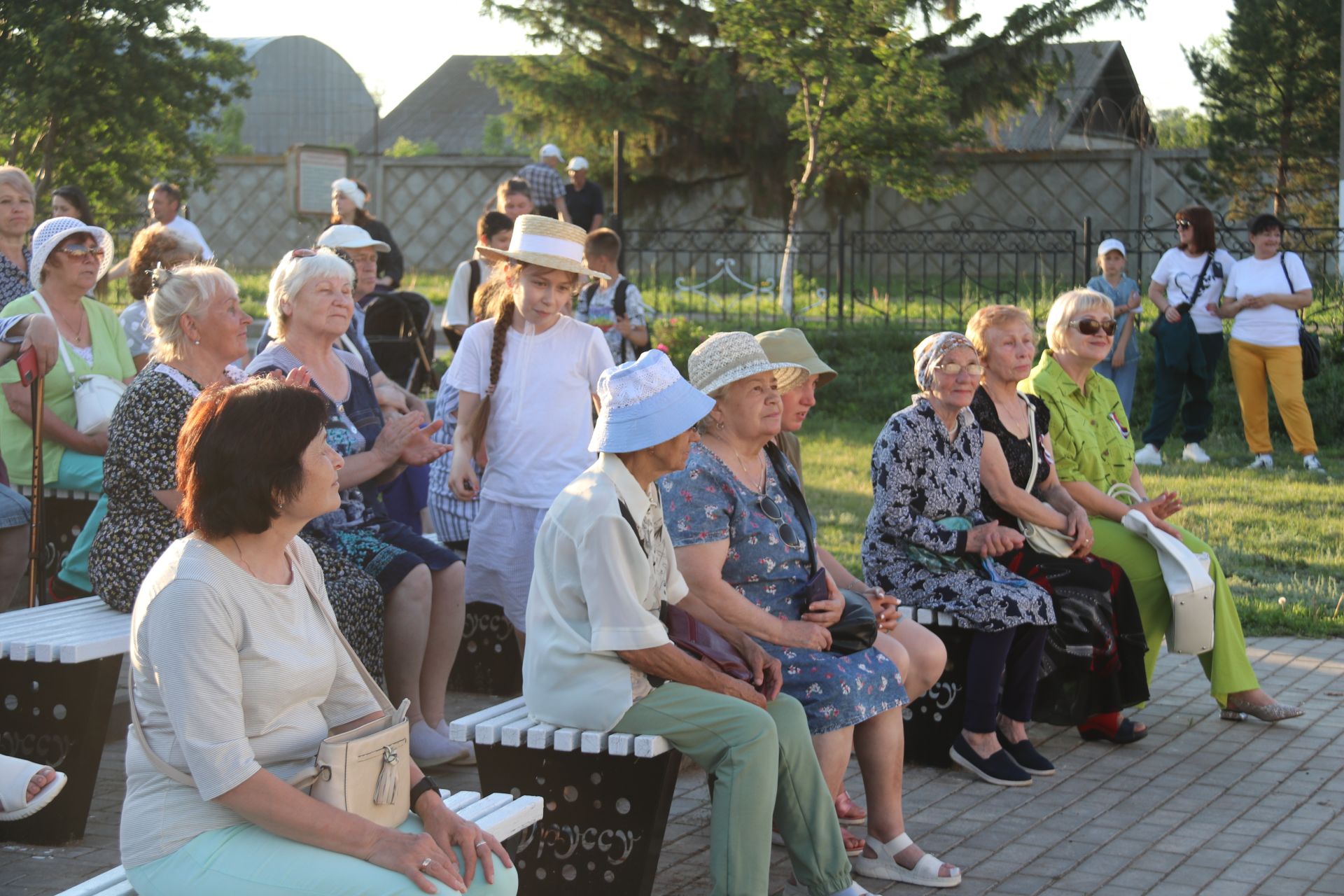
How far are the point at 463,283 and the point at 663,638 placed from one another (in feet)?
17.1

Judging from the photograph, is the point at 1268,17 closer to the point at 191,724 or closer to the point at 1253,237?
the point at 1253,237

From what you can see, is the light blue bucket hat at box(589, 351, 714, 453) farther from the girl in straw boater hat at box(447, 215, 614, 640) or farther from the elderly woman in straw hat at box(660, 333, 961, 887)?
the girl in straw boater hat at box(447, 215, 614, 640)

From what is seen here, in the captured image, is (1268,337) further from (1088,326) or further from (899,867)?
(899,867)

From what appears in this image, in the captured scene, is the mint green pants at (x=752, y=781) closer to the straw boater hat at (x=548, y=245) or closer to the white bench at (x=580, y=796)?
the white bench at (x=580, y=796)

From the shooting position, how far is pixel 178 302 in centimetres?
461

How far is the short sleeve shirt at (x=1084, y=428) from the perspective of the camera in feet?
19.9

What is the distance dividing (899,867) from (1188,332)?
29.8 ft

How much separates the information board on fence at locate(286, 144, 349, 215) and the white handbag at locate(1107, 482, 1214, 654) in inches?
575

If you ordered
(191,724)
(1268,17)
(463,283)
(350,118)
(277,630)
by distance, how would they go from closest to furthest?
(191,724)
(277,630)
(463,283)
(1268,17)
(350,118)

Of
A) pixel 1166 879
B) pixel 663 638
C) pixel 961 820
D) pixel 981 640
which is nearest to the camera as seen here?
pixel 663 638

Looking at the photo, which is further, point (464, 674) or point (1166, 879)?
point (464, 674)

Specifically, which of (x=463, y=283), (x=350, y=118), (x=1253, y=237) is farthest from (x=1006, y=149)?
(x=350, y=118)

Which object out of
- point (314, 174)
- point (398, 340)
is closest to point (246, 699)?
point (398, 340)

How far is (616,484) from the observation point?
147 inches
